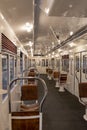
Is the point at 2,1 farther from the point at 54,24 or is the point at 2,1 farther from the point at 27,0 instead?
the point at 54,24

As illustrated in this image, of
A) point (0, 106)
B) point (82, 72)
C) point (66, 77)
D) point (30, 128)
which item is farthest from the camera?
point (66, 77)

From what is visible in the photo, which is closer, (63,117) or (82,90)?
(82,90)

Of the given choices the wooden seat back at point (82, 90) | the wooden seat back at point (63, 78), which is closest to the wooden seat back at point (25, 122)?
the wooden seat back at point (82, 90)

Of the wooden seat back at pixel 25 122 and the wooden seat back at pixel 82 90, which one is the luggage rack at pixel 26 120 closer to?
the wooden seat back at pixel 25 122

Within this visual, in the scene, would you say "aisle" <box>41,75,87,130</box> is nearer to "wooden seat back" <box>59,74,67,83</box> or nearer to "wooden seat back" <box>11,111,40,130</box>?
"wooden seat back" <box>11,111,40,130</box>

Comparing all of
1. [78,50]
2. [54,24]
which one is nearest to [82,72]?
[78,50]

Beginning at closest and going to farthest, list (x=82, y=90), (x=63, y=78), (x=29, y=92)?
(x=29, y=92) < (x=82, y=90) < (x=63, y=78)

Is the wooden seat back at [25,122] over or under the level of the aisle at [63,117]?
over

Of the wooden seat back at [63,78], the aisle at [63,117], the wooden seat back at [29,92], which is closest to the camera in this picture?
the aisle at [63,117]

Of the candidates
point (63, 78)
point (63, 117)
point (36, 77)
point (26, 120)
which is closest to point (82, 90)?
point (63, 117)

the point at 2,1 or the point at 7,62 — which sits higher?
the point at 2,1

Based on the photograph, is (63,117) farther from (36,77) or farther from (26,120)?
(26,120)

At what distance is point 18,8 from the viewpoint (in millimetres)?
2744

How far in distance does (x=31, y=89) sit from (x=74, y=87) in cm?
364
